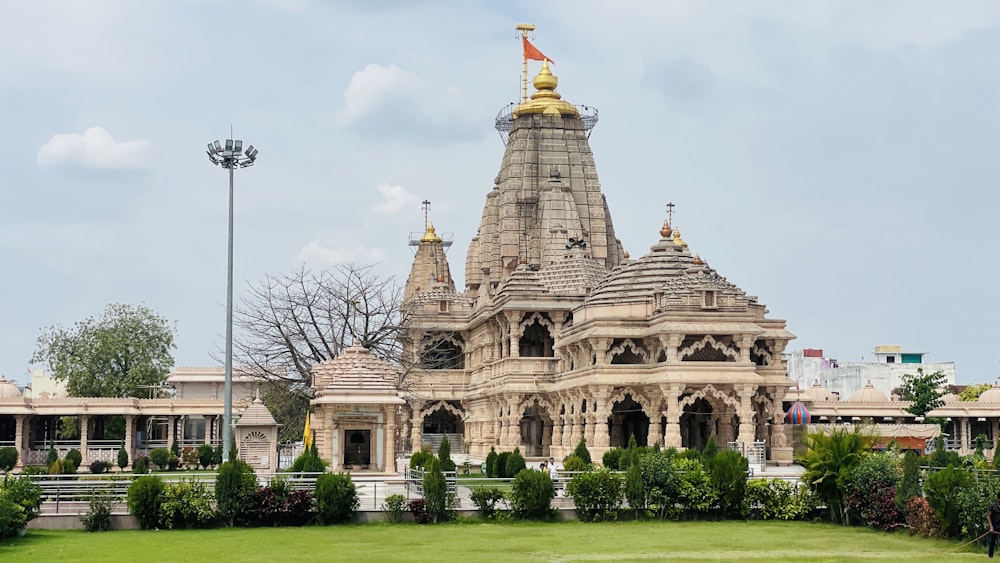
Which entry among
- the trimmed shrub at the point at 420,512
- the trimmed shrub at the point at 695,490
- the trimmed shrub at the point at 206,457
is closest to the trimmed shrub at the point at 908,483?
the trimmed shrub at the point at 695,490

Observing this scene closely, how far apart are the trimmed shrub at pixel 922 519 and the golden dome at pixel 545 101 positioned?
181 feet

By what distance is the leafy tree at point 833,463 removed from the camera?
97.1 ft

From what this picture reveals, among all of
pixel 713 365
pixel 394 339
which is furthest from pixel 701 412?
pixel 394 339

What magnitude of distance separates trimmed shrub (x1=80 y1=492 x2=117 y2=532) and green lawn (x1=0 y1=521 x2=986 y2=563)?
511mm

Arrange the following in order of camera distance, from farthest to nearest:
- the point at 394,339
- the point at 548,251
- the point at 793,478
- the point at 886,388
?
the point at 886,388 < the point at 548,251 < the point at 394,339 < the point at 793,478

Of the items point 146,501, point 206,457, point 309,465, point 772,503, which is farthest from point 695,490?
point 206,457

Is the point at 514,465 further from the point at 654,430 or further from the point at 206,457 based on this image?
the point at 206,457

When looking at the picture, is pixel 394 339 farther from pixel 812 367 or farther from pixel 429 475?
pixel 812 367

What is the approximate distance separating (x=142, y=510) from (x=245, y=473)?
224 centimetres

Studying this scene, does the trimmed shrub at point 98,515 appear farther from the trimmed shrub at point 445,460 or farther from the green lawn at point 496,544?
the trimmed shrub at point 445,460

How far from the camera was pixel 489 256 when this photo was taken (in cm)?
8100

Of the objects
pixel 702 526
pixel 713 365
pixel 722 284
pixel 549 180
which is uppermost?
pixel 549 180

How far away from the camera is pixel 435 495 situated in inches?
1151

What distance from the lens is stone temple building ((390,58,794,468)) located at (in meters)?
51.7
